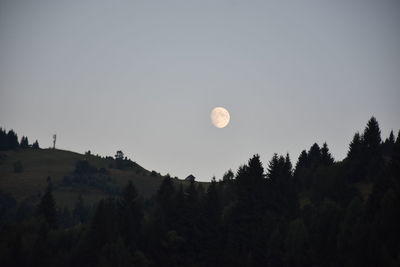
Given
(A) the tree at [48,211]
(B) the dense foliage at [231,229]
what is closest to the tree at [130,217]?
(B) the dense foliage at [231,229]

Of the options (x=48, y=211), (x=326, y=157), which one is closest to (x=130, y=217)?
(x=48, y=211)

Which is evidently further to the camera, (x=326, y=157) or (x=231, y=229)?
(x=326, y=157)

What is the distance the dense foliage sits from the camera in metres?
86.1

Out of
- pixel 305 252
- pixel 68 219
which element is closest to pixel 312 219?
pixel 305 252

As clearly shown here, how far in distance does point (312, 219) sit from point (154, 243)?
25626 millimetres

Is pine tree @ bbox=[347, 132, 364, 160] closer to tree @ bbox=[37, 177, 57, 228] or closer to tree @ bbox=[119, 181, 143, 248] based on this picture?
tree @ bbox=[119, 181, 143, 248]

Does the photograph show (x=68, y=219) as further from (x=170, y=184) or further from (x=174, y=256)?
(x=174, y=256)

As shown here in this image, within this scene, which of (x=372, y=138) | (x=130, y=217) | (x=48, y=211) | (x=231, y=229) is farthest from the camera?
(x=372, y=138)

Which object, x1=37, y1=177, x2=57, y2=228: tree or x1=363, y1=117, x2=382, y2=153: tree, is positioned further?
x1=363, y1=117, x2=382, y2=153: tree

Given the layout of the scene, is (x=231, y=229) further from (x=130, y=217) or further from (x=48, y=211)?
(x=48, y=211)

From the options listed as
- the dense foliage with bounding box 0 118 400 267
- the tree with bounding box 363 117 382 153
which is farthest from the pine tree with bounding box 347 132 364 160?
the dense foliage with bounding box 0 118 400 267

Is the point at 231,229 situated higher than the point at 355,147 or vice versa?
the point at 355,147

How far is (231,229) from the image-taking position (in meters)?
100

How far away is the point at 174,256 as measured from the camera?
97812mm
